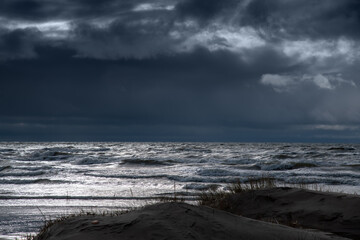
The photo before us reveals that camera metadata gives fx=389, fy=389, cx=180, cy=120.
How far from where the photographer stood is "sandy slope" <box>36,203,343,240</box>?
333 centimetres

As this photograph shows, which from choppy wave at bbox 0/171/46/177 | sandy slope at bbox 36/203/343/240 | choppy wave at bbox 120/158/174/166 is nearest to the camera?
sandy slope at bbox 36/203/343/240

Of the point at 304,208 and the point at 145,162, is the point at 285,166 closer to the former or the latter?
the point at 145,162

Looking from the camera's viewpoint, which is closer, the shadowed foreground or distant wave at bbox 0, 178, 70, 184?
the shadowed foreground

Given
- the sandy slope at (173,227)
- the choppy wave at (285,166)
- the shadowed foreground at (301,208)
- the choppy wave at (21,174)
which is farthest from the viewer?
the choppy wave at (285,166)

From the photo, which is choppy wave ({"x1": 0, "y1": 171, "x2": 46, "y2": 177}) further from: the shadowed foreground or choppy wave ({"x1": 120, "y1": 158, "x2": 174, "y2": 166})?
the shadowed foreground

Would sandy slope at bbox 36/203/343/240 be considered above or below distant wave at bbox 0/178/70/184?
above

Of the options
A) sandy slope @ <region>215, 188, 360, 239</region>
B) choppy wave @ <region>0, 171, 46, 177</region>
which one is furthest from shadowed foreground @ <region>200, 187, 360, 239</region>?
choppy wave @ <region>0, 171, 46, 177</region>

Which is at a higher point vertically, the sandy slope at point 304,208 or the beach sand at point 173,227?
the beach sand at point 173,227

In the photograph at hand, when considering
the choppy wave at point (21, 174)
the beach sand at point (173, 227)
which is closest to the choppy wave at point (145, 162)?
the choppy wave at point (21, 174)

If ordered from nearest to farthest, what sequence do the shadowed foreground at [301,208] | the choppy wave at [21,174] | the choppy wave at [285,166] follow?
the shadowed foreground at [301,208]
the choppy wave at [21,174]
the choppy wave at [285,166]

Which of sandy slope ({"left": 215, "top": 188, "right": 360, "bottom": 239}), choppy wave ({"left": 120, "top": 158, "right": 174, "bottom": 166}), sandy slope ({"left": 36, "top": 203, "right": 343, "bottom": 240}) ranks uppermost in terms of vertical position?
choppy wave ({"left": 120, "top": 158, "right": 174, "bottom": 166})

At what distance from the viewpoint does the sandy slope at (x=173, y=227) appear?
3.33 m

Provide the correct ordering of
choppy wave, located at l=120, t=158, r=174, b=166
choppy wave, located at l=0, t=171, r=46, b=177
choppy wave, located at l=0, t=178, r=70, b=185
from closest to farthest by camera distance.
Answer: choppy wave, located at l=0, t=178, r=70, b=185
choppy wave, located at l=0, t=171, r=46, b=177
choppy wave, located at l=120, t=158, r=174, b=166

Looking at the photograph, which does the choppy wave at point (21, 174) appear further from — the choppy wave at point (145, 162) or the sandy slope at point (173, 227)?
the sandy slope at point (173, 227)
